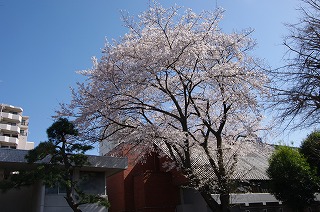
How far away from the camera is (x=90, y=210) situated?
14414 mm

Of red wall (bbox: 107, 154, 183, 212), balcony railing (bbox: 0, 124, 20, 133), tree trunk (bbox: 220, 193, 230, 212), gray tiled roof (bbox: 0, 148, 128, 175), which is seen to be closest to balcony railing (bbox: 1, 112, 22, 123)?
balcony railing (bbox: 0, 124, 20, 133)

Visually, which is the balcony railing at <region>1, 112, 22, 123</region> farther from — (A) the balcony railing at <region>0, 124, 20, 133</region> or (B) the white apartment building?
(A) the balcony railing at <region>0, 124, 20, 133</region>

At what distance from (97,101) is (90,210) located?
5.19 m

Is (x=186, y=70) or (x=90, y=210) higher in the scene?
(x=186, y=70)

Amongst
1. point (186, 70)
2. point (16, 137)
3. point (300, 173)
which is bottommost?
point (300, 173)

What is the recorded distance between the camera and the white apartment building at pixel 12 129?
181ft

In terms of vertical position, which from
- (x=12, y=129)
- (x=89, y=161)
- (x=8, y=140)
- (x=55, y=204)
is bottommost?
(x=55, y=204)

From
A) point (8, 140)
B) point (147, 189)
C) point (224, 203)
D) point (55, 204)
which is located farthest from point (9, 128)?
point (224, 203)

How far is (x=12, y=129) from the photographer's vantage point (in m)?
57.4

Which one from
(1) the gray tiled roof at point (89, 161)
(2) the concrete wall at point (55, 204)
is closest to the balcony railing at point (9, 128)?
(1) the gray tiled roof at point (89, 161)

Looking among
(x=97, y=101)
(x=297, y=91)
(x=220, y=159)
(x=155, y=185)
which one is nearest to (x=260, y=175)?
(x=155, y=185)

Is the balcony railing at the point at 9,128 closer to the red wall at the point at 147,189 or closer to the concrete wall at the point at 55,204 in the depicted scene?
the red wall at the point at 147,189

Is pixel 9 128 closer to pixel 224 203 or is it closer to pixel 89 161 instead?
pixel 89 161

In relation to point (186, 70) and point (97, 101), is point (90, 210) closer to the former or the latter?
point (97, 101)
